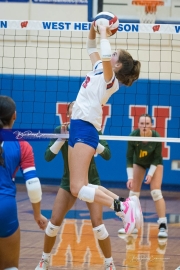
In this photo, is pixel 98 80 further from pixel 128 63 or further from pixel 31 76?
pixel 31 76

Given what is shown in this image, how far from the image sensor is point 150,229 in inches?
387

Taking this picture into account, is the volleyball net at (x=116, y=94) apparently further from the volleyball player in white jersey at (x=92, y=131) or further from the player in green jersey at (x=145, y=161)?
the volleyball player in white jersey at (x=92, y=131)

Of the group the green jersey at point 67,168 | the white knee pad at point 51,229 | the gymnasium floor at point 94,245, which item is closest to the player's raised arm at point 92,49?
the green jersey at point 67,168

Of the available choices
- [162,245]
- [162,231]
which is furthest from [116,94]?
[162,245]

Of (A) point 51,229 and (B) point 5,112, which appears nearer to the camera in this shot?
(B) point 5,112

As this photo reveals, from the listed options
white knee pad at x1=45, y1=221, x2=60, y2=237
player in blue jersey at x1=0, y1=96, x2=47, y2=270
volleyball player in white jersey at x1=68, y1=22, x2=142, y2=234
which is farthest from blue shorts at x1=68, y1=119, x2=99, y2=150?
player in blue jersey at x1=0, y1=96, x2=47, y2=270

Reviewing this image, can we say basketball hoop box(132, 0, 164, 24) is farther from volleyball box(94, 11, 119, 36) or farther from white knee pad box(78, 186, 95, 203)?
white knee pad box(78, 186, 95, 203)

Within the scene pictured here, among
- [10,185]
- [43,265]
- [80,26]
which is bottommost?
[43,265]

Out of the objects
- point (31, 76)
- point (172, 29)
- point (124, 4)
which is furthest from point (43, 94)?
point (172, 29)

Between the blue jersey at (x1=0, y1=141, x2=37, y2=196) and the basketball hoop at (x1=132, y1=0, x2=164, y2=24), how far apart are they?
8.31 m

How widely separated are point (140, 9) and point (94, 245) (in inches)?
235

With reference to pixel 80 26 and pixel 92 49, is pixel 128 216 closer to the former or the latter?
pixel 92 49

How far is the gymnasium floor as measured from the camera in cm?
742

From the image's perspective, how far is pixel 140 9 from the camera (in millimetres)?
12812
